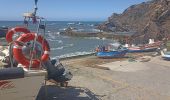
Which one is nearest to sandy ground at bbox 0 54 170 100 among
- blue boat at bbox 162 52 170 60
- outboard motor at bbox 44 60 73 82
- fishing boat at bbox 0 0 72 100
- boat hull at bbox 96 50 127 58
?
fishing boat at bbox 0 0 72 100

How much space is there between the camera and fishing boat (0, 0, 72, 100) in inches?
397

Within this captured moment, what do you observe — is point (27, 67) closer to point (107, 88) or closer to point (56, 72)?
point (56, 72)

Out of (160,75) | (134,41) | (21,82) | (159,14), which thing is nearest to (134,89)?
(160,75)

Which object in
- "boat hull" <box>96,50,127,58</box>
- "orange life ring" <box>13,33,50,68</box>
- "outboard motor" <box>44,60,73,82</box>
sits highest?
"orange life ring" <box>13,33,50,68</box>

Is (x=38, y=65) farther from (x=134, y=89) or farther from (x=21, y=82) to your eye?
(x=134, y=89)

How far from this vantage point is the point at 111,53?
32.9 metres

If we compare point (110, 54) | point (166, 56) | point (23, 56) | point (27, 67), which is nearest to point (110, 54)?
point (110, 54)

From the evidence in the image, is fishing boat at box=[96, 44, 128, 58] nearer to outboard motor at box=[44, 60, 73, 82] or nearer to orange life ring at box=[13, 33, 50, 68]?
outboard motor at box=[44, 60, 73, 82]

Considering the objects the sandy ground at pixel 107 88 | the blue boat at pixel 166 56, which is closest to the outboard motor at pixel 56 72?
the sandy ground at pixel 107 88

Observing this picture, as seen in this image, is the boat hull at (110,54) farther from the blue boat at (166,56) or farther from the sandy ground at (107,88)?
the sandy ground at (107,88)

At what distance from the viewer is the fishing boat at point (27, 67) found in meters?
10.1

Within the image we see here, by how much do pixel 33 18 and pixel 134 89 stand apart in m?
6.09

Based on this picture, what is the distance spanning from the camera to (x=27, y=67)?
11.0 metres

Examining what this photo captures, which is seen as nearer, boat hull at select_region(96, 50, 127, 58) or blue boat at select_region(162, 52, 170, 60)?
blue boat at select_region(162, 52, 170, 60)
